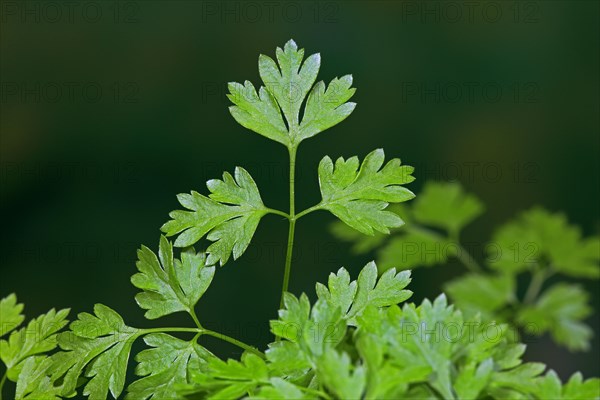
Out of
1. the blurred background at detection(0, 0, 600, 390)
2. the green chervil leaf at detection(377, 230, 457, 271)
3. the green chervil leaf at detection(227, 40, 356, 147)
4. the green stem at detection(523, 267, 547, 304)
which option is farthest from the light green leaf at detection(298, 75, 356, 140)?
the blurred background at detection(0, 0, 600, 390)

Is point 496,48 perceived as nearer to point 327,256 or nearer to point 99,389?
point 327,256

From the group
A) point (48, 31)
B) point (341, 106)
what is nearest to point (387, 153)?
point (48, 31)

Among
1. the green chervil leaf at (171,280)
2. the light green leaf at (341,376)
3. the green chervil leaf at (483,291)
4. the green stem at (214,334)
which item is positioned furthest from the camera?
the green chervil leaf at (483,291)

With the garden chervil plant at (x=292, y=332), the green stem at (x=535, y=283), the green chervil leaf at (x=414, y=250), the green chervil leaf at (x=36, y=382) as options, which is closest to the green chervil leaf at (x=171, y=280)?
the garden chervil plant at (x=292, y=332)

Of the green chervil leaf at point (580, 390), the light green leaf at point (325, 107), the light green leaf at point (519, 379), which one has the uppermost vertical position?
the light green leaf at point (325, 107)

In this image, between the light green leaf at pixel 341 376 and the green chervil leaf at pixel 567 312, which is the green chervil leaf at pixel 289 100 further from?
the green chervil leaf at pixel 567 312

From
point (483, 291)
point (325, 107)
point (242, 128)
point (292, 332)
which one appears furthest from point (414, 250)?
point (242, 128)
